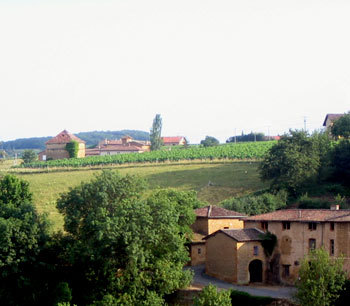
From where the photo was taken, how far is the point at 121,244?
45906 millimetres

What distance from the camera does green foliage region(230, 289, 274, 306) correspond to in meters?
42.8

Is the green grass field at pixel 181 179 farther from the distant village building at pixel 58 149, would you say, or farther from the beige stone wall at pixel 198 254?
the distant village building at pixel 58 149

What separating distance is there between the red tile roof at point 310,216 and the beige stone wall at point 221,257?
349 cm

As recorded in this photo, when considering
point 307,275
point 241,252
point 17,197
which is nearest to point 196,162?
point 17,197

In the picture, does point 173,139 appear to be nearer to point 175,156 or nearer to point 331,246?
point 175,156

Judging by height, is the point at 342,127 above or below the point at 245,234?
above

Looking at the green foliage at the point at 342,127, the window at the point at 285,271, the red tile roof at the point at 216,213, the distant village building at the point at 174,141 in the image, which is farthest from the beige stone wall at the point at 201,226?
the distant village building at the point at 174,141

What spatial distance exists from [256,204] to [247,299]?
20.3 metres

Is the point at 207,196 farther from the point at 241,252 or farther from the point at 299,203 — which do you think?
the point at 241,252

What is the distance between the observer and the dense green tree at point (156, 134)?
14695cm

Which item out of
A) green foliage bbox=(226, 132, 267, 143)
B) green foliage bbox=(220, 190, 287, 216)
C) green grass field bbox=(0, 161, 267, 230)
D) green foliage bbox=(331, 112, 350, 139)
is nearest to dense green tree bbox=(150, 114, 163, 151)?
green foliage bbox=(226, 132, 267, 143)

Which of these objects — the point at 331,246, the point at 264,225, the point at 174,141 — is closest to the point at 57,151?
the point at 174,141

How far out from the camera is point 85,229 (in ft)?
157

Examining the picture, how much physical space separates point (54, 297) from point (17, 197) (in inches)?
642
